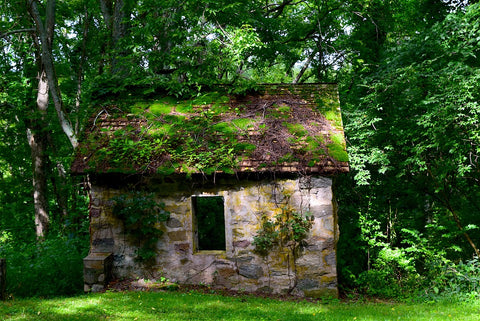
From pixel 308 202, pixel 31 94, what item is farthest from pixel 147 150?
pixel 31 94

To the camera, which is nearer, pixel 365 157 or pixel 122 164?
pixel 122 164

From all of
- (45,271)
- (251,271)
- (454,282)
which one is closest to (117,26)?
(45,271)

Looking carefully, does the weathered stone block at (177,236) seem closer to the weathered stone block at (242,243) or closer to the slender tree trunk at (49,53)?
the weathered stone block at (242,243)

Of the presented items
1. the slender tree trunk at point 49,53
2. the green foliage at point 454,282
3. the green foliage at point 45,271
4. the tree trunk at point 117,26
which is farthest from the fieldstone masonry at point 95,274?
the green foliage at point 454,282

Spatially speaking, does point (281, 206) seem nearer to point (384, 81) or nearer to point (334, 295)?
point (334, 295)

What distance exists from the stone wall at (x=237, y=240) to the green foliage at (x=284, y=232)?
0.32ft

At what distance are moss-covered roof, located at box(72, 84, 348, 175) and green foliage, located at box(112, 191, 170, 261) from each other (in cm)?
54

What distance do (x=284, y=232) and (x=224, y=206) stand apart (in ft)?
4.05

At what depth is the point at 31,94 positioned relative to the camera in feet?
42.0

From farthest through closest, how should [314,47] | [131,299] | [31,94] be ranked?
1. [314,47]
2. [31,94]
3. [131,299]

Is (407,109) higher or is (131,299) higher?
(407,109)

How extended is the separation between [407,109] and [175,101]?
5181mm

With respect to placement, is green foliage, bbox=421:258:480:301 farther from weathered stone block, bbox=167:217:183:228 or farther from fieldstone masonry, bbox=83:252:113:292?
fieldstone masonry, bbox=83:252:113:292

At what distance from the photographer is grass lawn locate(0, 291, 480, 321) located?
5.07 m
